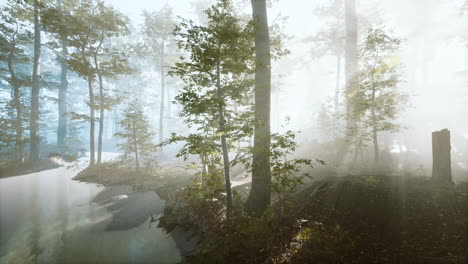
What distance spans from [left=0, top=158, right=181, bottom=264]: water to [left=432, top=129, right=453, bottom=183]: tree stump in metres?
9.21

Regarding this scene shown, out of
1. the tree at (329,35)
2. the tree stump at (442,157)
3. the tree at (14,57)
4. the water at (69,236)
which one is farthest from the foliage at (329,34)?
the tree at (14,57)

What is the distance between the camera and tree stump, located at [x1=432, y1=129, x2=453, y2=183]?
684 centimetres

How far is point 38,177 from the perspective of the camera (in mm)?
16531

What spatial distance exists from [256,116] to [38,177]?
2043cm

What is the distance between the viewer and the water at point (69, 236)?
19.3 feet

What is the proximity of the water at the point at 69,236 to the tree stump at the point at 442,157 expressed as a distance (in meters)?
9.21

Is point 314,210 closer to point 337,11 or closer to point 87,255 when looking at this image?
point 87,255

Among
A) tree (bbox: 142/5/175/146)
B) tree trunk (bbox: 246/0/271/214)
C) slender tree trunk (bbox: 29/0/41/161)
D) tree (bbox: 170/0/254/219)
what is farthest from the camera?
tree (bbox: 142/5/175/146)

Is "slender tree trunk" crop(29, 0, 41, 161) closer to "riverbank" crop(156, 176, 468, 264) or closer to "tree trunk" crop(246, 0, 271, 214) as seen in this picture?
"riverbank" crop(156, 176, 468, 264)

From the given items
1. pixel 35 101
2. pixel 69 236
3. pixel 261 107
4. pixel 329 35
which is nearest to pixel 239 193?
pixel 261 107

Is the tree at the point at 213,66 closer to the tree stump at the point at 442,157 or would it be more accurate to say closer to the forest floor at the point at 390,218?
the forest floor at the point at 390,218

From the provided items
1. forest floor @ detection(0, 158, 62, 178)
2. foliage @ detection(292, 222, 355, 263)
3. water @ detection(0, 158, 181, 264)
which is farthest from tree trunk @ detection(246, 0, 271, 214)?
forest floor @ detection(0, 158, 62, 178)

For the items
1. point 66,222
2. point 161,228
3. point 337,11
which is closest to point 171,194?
point 161,228

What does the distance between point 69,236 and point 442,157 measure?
→ 13.6 m
